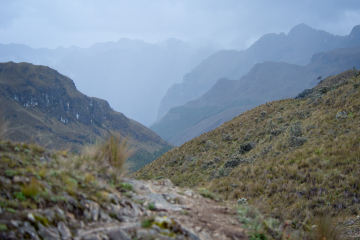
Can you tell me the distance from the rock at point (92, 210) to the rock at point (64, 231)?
45 cm

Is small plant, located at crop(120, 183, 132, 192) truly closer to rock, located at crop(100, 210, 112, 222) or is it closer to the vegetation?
the vegetation

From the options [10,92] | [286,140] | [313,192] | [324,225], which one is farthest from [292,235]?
[10,92]

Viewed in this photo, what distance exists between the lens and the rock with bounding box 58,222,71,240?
3365 millimetres

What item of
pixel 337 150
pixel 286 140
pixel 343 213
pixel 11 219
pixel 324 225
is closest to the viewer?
pixel 11 219

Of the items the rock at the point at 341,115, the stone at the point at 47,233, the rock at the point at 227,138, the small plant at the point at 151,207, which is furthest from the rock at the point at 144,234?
the rock at the point at 227,138

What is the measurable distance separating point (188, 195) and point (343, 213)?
216 inches

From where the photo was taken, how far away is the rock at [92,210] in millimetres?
3961

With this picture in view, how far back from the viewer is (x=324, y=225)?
19.1 ft

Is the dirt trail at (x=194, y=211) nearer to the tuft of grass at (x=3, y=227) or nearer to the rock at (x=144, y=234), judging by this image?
the rock at (x=144, y=234)

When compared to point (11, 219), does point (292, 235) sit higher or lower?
lower

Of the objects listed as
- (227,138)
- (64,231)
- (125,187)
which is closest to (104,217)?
(64,231)

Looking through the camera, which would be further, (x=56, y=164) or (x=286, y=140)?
(x=286, y=140)

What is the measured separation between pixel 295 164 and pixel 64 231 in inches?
398

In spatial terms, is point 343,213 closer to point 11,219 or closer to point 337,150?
point 337,150
